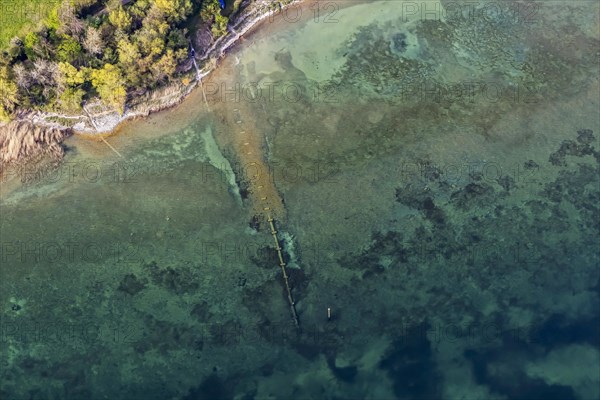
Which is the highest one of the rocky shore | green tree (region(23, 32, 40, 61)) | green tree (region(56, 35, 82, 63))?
green tree (region(23, 32, 40, 61))

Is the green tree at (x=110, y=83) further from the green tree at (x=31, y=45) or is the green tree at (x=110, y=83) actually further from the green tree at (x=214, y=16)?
the green tree at (x=214, y=16)

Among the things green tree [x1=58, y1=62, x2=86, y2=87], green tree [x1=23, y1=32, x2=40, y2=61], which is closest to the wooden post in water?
green tree [x1=58, y1=62, x2=86, y2=87]

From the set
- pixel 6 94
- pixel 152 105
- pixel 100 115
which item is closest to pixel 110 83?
pixel 100 115

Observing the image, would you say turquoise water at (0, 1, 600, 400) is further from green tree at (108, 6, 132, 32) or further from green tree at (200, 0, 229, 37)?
green tree at (108, 6, 132, 32)

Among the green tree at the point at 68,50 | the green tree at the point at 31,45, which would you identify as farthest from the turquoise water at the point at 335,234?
the green tree at the point at 31,45

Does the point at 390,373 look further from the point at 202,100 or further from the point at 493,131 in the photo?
the point at 202,100

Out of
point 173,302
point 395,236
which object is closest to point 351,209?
point 395,236

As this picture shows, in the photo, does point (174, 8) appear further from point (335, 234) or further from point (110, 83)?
point (335, 234)
